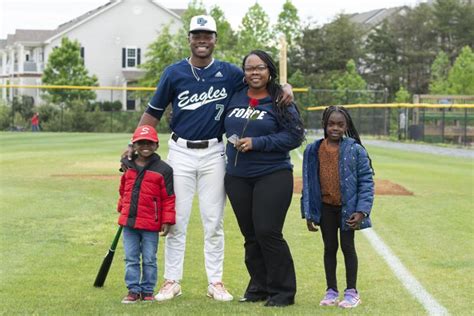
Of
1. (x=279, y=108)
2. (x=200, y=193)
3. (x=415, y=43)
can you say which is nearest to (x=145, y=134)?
(x=200, y=193)

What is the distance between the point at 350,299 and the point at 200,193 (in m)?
1.36

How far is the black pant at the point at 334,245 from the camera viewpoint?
6973 mm

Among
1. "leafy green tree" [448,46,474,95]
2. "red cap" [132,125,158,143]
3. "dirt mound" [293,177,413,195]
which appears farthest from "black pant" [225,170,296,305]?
"leafy green tree" [448,46,474,95]

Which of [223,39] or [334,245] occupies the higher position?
[223,39]

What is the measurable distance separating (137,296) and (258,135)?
150cm

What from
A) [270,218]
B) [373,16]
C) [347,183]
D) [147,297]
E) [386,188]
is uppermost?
[373,16]

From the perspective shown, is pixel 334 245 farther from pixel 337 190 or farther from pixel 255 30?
pixel 255 30

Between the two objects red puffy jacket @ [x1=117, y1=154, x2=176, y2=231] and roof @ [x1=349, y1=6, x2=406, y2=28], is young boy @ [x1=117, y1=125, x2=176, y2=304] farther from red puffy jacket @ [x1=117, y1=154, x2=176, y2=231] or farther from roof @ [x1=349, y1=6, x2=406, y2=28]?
roof @ [x1=349, y1=6, x2=406, y2=28]

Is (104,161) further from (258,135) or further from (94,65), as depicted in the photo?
(94,65)

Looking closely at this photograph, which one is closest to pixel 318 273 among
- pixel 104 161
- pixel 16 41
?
pixel 104 161

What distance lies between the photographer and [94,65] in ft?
231

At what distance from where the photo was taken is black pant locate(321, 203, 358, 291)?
22.9 ft

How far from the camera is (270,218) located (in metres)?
6.77

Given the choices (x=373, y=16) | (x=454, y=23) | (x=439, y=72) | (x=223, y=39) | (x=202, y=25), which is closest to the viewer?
(x=202, y=25)
